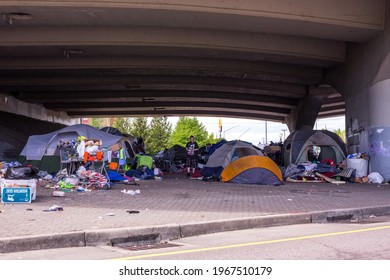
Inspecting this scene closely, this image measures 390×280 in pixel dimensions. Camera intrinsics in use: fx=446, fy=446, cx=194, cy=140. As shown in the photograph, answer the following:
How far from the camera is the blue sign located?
1060 centimetres

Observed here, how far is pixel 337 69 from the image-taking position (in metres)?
24.0

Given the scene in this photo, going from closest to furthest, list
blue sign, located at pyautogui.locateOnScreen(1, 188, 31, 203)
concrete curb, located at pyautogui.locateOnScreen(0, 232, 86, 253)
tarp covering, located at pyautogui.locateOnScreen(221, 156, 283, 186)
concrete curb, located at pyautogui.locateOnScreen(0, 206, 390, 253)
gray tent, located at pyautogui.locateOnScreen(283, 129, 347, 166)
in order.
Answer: concrete curb, located at pyautogui.locateOnScreen(0, 232, 86, 253) → concrete curb, located at pyautogui.locateOnScreen(0, 206, 390, 253) → blue sign, located at pyautogui.locateOnScreen(1, 188, 31, 203) → tarp covering, located at pyautogui.locateOnScreen(221, 156, 283, 186) → gray tent, located at pyautogui.locateOnScreen(283, 129, 347, 166)

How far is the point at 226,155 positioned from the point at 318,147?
19.4ft

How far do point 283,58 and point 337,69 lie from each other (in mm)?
3324

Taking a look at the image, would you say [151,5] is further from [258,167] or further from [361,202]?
[361,202]

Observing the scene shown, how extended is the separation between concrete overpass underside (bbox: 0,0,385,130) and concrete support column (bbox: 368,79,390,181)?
2.38 metres

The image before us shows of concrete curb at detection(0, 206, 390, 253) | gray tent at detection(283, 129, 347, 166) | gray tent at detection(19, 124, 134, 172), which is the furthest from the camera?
gray tent at detection(283, 129, 347, 166)

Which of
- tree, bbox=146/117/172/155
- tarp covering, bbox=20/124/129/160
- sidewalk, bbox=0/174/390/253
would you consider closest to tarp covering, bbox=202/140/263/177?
tarp covering, bbox=20/124/129/160

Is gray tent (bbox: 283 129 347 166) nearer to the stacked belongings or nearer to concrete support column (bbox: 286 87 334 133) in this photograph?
the stacked belongings

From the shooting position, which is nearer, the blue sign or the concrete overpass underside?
the blue sign

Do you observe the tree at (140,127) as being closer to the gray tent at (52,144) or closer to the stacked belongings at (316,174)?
the gray tent at (52,144)

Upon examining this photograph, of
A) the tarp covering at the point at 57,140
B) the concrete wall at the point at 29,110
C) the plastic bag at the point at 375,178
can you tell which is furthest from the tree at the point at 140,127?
the plastic bag at the point at 375,178

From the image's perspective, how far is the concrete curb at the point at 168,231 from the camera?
6805mm
